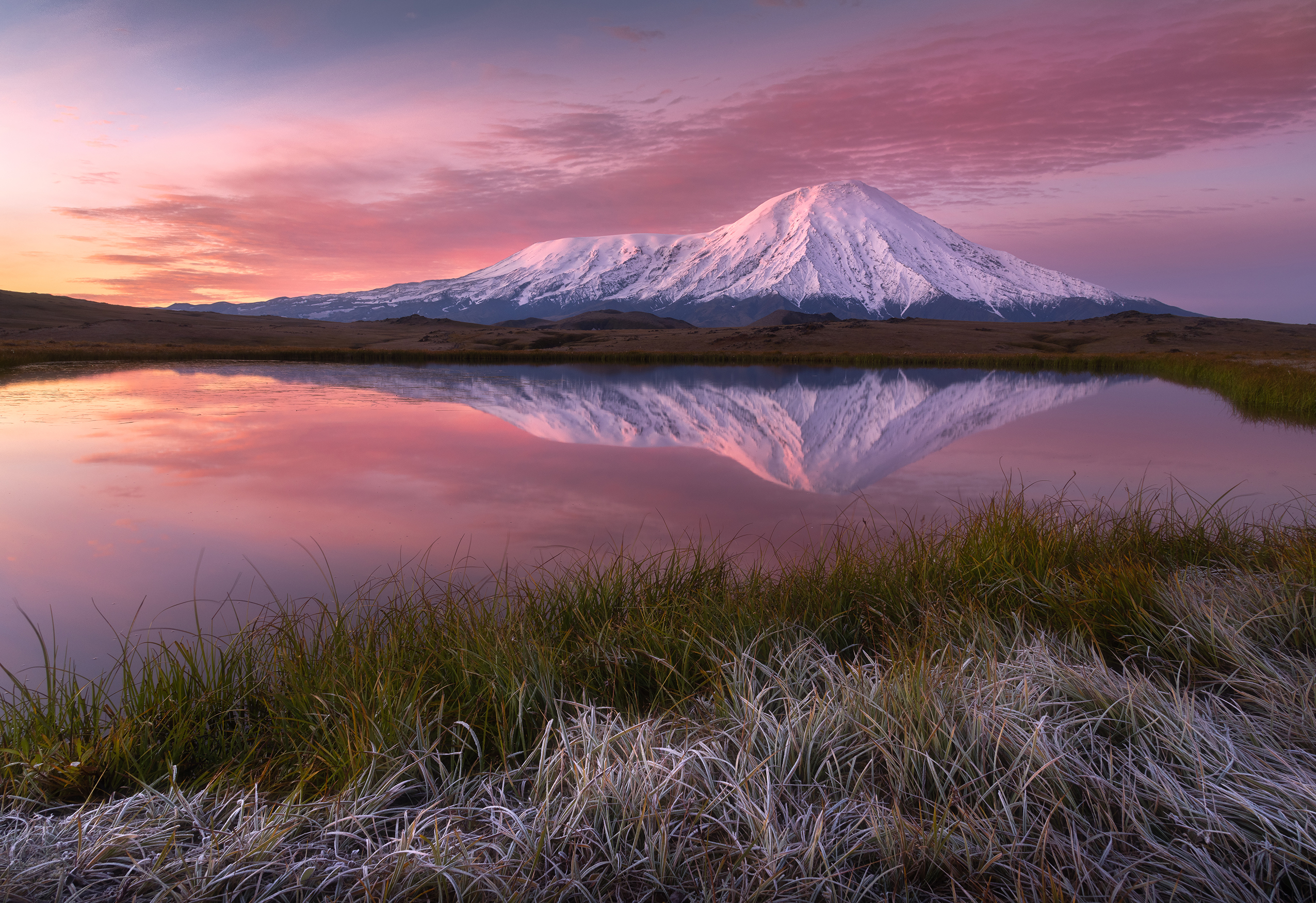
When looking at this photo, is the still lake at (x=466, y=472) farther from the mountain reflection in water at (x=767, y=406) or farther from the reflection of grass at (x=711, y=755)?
the reflection of grass at (x=711, y=755)

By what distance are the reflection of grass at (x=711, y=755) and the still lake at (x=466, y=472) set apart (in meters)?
1.91

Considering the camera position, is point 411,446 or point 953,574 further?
point 411,446

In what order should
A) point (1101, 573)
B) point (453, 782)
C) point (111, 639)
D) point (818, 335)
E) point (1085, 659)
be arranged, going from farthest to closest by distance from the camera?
point (818, 335) < point (111, 639) < point (1101, 573) < point (1085, 659) < point (453, 782)

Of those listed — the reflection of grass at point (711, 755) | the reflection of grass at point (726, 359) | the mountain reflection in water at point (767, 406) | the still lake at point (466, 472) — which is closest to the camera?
the reflection of grass at point (711, 755)

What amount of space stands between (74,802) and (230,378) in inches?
1056

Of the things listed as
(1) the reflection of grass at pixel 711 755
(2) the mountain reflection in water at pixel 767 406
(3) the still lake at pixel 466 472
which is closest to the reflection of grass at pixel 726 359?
(2) the mountain reflection in water at pixel 767 406

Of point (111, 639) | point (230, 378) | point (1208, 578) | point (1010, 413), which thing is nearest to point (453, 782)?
point (111, 639)

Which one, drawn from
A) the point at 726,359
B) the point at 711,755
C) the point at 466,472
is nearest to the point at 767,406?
the point at 466,472

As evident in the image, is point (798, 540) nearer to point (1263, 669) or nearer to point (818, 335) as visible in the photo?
point (1263, 669)

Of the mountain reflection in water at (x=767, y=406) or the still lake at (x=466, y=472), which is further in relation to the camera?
the mountain reflection in water at (x=767, y=406)

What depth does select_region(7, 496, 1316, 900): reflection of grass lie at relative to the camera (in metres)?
1.97

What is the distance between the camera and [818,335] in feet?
184

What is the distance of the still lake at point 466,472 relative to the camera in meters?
5.65

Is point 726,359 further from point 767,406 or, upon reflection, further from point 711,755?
point 711,755
